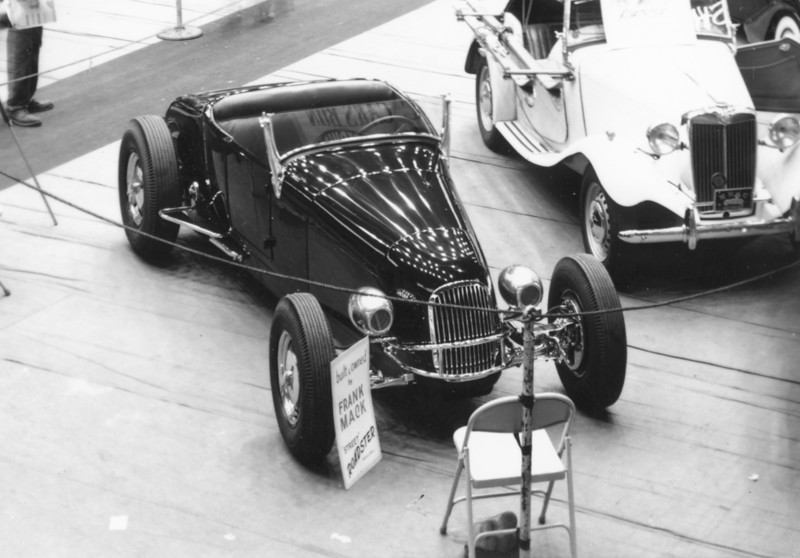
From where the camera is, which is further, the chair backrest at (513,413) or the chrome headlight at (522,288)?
the chrome headlight at (522,288)


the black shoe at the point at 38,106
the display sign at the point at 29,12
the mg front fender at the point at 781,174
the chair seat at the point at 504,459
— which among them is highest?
the display sign at the point at 29,12

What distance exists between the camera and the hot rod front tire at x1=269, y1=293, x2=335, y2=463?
5.40 meters

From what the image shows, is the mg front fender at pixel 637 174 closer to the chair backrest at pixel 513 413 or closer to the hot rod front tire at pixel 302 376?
the hot rod front tire at pixel 302 376

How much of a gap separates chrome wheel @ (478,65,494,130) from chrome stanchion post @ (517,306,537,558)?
5158 millimetres

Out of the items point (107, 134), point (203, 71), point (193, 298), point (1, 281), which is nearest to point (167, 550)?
point (193, 298)

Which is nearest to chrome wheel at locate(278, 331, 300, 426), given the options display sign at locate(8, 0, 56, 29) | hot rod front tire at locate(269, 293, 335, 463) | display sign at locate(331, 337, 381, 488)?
hot rod front tire at locate(269, 293, 335, 463)

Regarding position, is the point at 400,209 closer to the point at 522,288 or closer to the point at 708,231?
the point at 522,288

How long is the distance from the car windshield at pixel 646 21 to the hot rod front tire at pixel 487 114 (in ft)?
4.18

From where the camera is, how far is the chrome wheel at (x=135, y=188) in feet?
25.6

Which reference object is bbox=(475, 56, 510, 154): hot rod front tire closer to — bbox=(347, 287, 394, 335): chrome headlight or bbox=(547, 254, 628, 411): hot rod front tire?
bbox=(547, 254, 628, 411): hot rod front tire

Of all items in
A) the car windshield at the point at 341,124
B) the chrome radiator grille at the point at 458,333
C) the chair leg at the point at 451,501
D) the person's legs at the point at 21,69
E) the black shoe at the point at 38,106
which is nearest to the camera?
the chair leg at the point at 451,501

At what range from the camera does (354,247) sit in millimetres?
6090

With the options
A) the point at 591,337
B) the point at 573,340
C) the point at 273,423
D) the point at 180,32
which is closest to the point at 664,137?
the point at 573,340

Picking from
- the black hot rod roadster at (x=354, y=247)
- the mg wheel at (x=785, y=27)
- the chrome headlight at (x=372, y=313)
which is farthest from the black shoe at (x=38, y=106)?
the mg wheel at (x=785, y=27)
